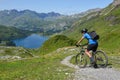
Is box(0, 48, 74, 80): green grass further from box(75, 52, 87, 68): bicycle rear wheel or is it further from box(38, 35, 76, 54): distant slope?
box(38, 35, 76, 54): distant slope

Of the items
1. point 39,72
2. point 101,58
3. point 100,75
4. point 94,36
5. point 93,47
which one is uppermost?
point 94,36

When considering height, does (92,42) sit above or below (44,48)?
above

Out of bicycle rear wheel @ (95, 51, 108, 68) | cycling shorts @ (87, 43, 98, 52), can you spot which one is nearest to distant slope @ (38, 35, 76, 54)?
bicycle rear wheel @ (95, 51, 108, 68)

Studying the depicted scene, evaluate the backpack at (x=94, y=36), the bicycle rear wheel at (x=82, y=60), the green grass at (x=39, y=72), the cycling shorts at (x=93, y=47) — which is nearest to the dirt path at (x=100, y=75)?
the green grass at (x=39, y=72)

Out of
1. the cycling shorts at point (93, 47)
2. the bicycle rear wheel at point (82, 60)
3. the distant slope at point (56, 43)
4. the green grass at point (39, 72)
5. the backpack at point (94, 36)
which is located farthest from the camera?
the distant slope at point (56, 43)

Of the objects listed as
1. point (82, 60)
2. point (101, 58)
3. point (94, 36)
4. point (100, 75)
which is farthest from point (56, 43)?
point (100, 75)

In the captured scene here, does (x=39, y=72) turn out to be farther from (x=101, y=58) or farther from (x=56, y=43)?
(x=56, y=43)

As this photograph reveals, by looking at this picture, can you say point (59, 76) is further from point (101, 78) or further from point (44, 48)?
point (44, 48)

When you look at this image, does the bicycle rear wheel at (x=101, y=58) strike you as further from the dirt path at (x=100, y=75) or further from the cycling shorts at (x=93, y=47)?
the dirt path at (x=100, y=75)

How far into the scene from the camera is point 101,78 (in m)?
20.2

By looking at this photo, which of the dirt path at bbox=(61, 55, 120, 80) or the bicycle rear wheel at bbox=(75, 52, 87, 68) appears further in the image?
the bicycle rear wheel at bbox=(75, 52, 87, 68)

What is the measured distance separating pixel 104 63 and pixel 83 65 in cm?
244

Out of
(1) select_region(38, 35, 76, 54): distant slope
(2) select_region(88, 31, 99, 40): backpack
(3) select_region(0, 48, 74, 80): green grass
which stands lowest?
(1) select_region(38, 35, 76, 54): distant slope

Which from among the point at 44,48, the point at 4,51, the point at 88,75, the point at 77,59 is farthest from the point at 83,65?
the point at 44,48
